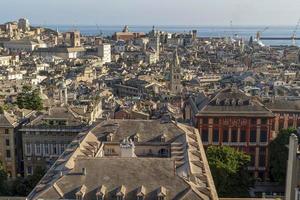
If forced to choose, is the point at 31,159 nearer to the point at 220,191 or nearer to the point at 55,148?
the point at 55,148

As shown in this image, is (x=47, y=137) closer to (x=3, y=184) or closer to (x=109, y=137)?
(x=3, y=184)

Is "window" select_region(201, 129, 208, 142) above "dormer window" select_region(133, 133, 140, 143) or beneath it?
beneath

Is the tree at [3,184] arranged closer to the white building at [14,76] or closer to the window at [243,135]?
the window at [243,135]

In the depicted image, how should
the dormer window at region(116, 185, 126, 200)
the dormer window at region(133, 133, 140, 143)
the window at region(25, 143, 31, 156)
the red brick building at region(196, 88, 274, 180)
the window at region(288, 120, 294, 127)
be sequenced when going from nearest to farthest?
the dormer window at region(116, 185, 126, 200), the dormer window at region(133, 133, 140, 143), the window at region(25, 143, 31, 156), the red brick building at region(196, 88, 274, 180), the window at region(288, 120, 294, 127)

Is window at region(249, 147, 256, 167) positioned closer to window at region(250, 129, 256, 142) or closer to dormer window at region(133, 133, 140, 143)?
window at region(250, 129, 256, 142)

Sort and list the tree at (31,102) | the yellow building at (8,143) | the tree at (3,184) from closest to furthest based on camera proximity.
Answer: the tree at (3,184) < the yellow building at (8,143) < the tree at (31,102)

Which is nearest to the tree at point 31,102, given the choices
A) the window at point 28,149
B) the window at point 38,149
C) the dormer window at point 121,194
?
the window at point 28,149

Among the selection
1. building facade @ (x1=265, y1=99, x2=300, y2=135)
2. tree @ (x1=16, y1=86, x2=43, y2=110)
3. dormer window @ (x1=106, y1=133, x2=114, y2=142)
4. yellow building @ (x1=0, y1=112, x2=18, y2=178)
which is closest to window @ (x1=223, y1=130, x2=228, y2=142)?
building facade @ (x1=265, y1=99, x2=300, y2=135)
